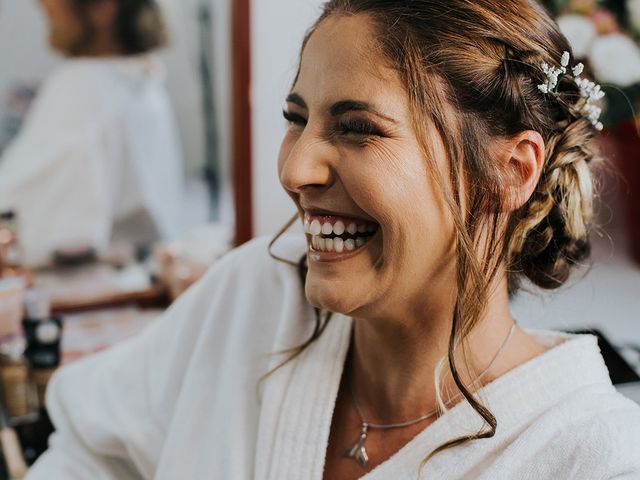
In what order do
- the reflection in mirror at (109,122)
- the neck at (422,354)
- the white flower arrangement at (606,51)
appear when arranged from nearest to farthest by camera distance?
the neck at (422,354), the white flower arrangement at (606,51), the reflection in mirror at (109,122)

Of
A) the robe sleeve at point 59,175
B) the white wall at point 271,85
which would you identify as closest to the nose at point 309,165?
the white wall at point 271,85

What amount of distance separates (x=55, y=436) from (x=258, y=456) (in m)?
0.40

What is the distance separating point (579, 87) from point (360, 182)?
30 cm

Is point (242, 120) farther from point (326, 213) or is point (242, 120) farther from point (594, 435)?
point (594, 435)

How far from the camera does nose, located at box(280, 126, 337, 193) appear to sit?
0.77 meters

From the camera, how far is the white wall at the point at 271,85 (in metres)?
1.45

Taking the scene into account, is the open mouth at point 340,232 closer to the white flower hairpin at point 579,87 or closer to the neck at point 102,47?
the white flower hairpin at point 579,87

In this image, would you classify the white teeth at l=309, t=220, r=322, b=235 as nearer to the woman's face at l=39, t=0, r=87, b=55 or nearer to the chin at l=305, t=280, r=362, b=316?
the chin at l=305, t=280, r=362, b=316

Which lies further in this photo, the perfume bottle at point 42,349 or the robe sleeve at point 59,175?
the robe sleeve at point 59,175

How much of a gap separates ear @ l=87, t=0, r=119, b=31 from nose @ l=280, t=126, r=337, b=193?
2.74ft

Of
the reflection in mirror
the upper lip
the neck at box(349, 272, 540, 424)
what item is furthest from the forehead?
the reflection in mirror

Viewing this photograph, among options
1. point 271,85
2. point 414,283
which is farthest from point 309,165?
point 271,85

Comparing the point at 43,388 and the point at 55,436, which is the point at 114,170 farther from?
the point at 55,436

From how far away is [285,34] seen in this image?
1.46 metres
